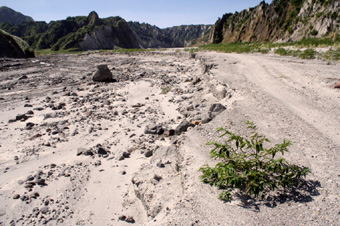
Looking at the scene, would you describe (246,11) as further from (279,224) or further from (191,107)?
(279,224)

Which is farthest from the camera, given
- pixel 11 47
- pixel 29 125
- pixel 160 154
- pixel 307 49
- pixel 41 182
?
pixel 11 47

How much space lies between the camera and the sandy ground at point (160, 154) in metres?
3.37

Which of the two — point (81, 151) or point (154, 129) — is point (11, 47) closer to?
point (81, 151)

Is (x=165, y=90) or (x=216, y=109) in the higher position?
(x=216, y=109)

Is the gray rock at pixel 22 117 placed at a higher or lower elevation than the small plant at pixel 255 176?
lower

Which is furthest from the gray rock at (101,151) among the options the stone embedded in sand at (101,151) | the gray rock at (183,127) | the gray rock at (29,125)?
the gray rock at (29,125)

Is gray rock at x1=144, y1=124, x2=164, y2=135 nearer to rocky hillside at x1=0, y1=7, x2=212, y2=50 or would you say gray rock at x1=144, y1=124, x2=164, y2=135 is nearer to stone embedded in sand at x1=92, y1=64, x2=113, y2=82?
stone embedded in sand at x1=92, y1=64, x2=113, y2=82

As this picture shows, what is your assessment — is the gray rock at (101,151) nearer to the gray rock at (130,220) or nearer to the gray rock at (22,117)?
the gray rock at (130,220)

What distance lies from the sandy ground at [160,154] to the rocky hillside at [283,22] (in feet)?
87.9

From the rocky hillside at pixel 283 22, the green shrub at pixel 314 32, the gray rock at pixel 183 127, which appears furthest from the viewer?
the green shrub at pixel 314 32

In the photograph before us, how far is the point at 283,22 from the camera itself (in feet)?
172

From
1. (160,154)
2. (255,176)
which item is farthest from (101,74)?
(255,176)

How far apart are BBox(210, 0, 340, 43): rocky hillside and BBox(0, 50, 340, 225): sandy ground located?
26.8 meters

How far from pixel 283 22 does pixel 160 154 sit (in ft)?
189
